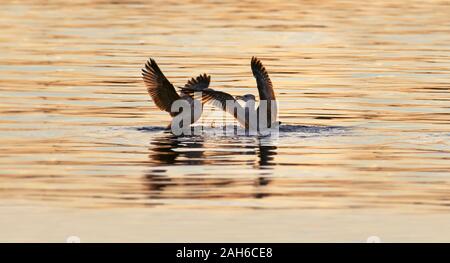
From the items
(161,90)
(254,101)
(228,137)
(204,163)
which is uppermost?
(161,90)

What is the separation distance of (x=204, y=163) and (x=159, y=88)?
3.25 meters

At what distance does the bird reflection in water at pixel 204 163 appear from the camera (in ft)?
46.6

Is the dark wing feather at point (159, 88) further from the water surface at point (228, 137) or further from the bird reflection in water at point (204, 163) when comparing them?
the bird reflection in water at point (204, 163)

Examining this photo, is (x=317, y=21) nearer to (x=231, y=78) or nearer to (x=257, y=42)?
(x=257, y=42)

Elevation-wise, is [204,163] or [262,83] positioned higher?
[262,83]

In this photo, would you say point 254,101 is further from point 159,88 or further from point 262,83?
point 159,88

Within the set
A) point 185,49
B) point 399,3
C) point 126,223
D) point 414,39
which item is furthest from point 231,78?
point 399,3

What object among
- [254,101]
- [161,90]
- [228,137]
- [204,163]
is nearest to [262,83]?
[254,101]

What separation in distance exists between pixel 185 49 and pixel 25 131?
531 inches

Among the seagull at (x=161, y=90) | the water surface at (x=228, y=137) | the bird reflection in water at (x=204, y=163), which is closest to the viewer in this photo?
the water surface at (x=228, y=137)

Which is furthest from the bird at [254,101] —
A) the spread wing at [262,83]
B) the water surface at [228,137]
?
the water surface at [228,137]

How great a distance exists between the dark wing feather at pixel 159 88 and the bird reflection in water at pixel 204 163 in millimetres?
544

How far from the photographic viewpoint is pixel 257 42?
33906 millimetres

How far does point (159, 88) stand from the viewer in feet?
63.0
